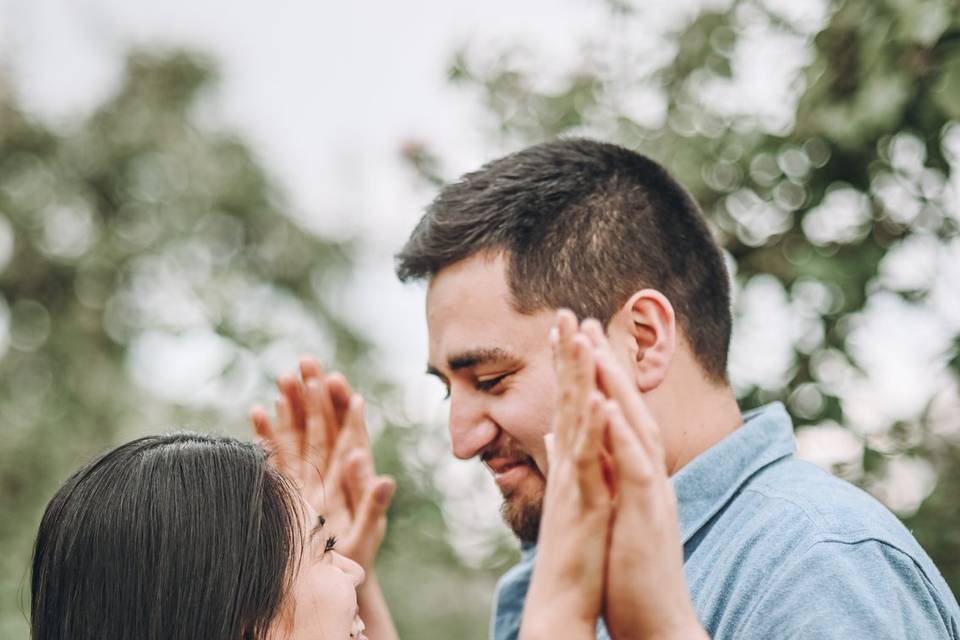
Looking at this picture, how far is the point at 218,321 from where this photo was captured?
3.42 meters

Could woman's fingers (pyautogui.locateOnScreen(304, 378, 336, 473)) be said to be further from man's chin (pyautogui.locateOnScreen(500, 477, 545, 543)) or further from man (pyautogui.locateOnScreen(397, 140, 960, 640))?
man's chin (pyautogui.locateOnScreen(500, 477, 545, 543))

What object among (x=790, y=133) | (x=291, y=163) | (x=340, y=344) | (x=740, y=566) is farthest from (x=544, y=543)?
(x=291, y=163)

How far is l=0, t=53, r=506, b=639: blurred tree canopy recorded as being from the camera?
602cm

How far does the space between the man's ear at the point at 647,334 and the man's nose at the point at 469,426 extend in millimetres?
302

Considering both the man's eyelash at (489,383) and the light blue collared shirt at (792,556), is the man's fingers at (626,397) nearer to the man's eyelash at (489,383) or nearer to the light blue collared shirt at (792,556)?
the light blue collared shirt at (792,556)

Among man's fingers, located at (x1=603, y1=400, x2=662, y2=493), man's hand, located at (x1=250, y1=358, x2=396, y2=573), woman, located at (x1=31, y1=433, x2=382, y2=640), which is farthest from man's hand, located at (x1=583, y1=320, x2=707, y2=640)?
man's hand, located at (x1=250, y1=358, x2=396, y2=573)

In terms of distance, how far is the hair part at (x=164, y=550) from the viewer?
172 cm

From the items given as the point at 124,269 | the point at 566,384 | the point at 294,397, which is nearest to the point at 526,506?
the point at 294,397

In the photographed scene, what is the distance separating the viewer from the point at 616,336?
2012 millimetres

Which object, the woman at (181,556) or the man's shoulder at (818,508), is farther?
the woman at (181,556)

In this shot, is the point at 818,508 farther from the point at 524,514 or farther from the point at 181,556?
the point at 181,556

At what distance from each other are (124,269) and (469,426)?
644cm

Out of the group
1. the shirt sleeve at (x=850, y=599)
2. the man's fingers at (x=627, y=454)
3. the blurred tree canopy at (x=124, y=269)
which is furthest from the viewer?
the blurred tree canopy at (x=124, y=269)

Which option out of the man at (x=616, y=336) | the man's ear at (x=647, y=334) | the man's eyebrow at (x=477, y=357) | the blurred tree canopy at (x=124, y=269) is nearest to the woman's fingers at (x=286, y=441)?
the man at (x=616, y=336)
